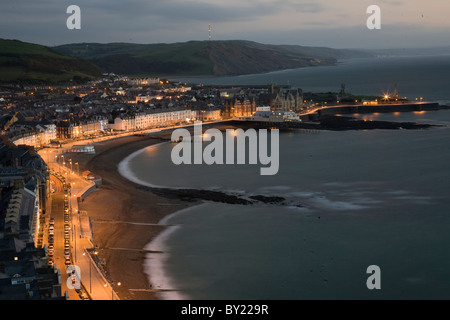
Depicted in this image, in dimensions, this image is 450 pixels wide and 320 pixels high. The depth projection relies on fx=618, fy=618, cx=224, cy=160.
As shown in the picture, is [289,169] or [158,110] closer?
[289,169]

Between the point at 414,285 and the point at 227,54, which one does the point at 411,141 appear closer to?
the point at 414,285

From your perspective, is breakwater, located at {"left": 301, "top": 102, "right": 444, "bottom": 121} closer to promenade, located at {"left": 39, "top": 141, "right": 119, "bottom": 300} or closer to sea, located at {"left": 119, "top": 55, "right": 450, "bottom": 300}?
sea, located at {"left": 119, "top": 55, "right": 450, "bottom": 300}

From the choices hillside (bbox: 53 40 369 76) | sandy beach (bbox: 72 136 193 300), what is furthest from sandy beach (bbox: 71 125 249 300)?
hillside (bbox: 53 40 369 76)

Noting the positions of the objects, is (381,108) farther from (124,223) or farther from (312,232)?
(124,223)

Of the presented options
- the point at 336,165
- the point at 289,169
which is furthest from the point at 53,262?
the point at 336,165

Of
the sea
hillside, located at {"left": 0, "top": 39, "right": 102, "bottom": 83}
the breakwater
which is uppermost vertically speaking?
hillside, located at {"left": 0, "top": 39, "right": 102, "bottom": 83}

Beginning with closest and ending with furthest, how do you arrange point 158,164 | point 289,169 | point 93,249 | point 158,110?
point 93,249
point 289,169
point 158,164
point 158,110

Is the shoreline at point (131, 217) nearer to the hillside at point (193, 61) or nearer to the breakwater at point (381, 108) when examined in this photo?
the breakwater at point (381, 108)
